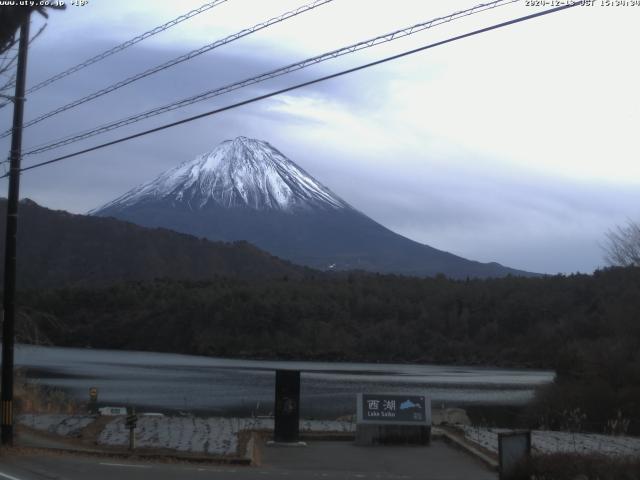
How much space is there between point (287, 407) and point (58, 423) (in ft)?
21.0

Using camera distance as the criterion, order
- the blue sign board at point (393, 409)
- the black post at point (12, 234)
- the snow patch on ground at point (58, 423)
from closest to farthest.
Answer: the black post at point (12, 234)
the blue sign board at point (393, 409)
the snow patch on ground at point (58, 423)

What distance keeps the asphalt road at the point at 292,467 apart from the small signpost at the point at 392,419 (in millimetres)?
459

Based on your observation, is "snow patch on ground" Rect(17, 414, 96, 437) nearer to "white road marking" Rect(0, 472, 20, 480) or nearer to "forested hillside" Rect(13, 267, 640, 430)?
"white road marking" Rect(0, 472, 20, 480)

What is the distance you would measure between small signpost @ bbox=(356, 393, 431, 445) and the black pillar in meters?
1.33

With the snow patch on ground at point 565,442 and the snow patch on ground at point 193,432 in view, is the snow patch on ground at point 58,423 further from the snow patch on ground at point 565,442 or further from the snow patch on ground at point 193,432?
the snow patch on ground at point 565,442

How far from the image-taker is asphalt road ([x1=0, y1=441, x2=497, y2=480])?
14.7 m

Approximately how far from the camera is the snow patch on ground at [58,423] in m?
20.3

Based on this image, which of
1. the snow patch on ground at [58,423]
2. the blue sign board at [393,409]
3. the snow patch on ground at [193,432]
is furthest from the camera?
the snow patch on ground at [58,423]

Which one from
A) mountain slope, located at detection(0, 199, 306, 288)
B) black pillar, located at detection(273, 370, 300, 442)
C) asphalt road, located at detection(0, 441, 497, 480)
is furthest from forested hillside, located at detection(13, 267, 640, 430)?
asphalt road, located at detection(0, 441, 497, 480)

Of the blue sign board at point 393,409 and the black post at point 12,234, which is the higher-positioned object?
the black post at point 12,234

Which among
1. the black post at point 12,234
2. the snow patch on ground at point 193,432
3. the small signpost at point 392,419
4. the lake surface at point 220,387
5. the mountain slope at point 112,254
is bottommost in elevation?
the lake surface at point 220,387

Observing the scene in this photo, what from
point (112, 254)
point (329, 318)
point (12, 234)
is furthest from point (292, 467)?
point (112, 254)

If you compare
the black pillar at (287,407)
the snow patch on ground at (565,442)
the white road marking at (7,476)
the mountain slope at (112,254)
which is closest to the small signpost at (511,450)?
the snow patch on ground at (565,442)

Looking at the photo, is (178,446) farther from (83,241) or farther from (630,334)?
(83,241)
